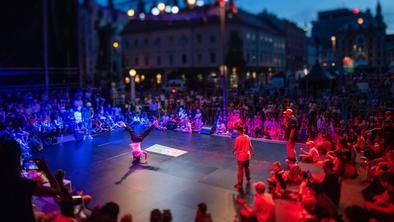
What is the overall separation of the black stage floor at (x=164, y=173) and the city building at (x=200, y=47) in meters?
34.5

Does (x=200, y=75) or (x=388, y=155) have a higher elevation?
(x=200, y=75)

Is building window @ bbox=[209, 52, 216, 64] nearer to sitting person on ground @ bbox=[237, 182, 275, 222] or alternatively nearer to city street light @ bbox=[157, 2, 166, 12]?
city street light @ bbox=[157, 2, 166, 12]

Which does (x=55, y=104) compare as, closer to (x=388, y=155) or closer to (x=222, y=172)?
(x=222, y=172)

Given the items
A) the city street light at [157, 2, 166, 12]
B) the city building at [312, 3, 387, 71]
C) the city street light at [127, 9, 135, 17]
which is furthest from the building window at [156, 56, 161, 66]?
the city street light at [157, 2, 166, 12]

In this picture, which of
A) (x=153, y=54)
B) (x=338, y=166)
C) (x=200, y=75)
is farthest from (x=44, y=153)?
(x=153, y=54)

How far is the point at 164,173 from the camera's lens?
10.0 metres

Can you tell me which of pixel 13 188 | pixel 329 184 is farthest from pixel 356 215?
pixel 13 188

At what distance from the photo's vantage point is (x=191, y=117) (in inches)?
685

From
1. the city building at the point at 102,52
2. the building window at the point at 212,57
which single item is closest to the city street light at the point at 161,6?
the building window at the point at 212,57

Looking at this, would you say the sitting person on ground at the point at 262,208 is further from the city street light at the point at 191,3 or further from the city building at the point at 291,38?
the city building at the point at 291,38

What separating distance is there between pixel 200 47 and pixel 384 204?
47.3 meters

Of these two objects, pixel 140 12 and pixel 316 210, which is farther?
pixel 140 12

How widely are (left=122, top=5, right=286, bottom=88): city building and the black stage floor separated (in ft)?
113

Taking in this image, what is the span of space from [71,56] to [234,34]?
31474 mm
